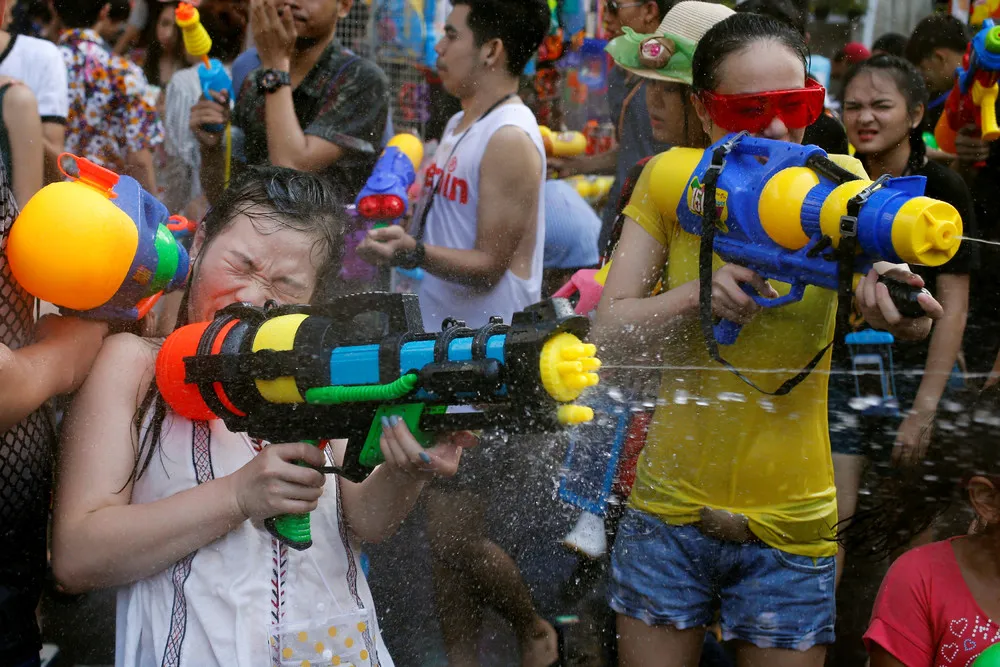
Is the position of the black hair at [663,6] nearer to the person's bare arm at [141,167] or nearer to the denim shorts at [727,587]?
the denim shorts at [727,587]

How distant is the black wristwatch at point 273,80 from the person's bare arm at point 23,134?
2.29 ft

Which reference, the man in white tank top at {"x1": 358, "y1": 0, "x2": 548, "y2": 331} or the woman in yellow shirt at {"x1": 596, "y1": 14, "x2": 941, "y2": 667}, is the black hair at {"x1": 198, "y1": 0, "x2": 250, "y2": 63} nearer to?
the man in white tank top at {"x1": 358, "y1": 0, "x2": 548, "y2": 331}

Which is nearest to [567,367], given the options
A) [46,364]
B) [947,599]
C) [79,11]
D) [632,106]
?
[46,364]

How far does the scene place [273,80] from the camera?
3.29m

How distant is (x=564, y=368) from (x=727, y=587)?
899mm

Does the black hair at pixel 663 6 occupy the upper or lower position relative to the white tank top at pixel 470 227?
upper

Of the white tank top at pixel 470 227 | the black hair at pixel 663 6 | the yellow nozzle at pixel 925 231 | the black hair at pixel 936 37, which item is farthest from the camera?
the black hair at pixel 936 37

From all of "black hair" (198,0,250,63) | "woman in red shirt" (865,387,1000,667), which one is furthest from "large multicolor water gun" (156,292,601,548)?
"black hair" (198,0,250,63)

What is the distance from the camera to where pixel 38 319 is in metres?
1.90

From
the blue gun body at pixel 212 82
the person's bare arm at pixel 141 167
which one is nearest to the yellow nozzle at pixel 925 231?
the blue gun body at pixel 212 82

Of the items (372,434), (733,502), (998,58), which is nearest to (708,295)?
(733,502)

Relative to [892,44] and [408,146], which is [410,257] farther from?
[892,44]

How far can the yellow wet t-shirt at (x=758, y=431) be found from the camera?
6.75ft

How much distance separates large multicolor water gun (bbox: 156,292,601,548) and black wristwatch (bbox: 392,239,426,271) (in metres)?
1.22
